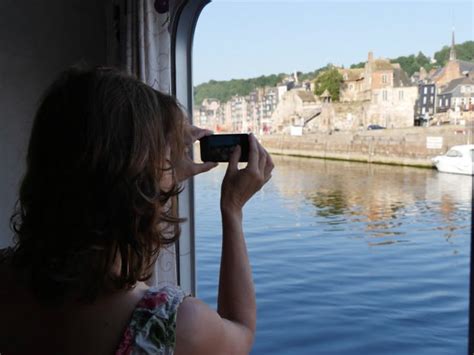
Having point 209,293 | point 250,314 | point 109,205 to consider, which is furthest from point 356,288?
point 109,205

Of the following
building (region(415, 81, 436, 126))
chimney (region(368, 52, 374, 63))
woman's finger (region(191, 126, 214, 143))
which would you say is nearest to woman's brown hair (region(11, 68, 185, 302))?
woman's finger (region(191, 126, 214, 143))

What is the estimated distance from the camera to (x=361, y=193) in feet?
10.6

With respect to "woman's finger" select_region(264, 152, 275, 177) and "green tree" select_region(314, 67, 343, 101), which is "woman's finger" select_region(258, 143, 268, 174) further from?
"green tree" select_region(314, 67, 343, 101)

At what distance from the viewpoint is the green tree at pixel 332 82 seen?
266 centimetres

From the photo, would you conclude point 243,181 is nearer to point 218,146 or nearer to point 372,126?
point 218,146

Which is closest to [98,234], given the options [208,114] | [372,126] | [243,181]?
[243,181]

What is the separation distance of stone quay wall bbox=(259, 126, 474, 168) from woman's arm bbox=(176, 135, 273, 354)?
132 centimetres

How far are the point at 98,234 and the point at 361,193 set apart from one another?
272 centimetres

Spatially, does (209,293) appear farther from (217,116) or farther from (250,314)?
(250,314)

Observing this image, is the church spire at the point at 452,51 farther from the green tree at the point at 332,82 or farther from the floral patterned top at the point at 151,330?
the floral patterned top at the point at 151,330

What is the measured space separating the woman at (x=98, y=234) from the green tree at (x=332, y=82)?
6.66 ft

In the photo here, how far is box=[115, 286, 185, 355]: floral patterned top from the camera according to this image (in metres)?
0.66

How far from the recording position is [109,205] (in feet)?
2.16

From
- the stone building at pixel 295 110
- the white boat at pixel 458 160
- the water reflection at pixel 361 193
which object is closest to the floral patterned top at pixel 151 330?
the white boat at pixel 458 160
